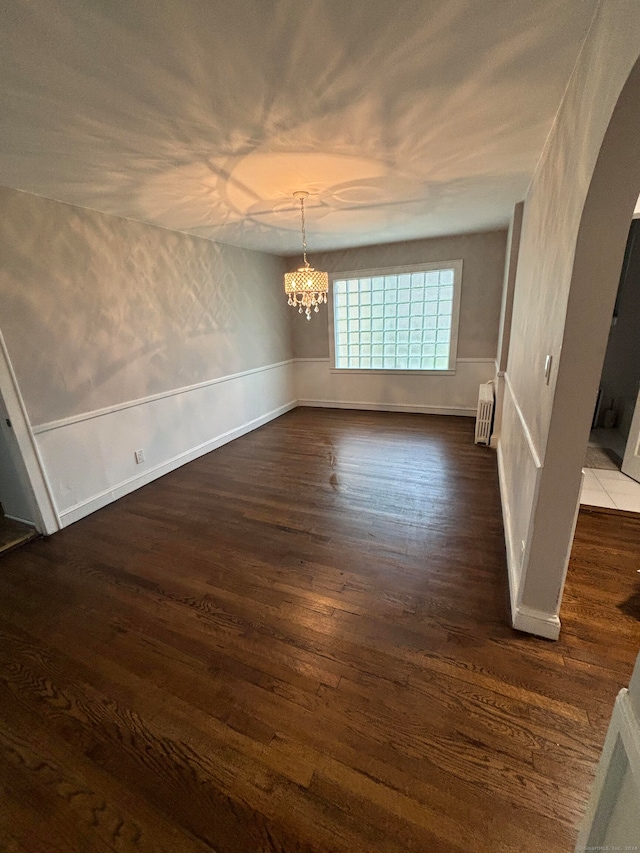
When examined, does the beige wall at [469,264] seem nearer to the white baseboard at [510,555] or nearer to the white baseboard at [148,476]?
the white baseboard at [510,555]

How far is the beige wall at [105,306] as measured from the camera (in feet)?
7.55

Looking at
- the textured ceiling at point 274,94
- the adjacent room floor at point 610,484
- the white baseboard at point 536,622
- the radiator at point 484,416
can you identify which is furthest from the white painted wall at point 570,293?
the radiator at point 484,416

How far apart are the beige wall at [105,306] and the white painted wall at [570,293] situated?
3099 millimetres

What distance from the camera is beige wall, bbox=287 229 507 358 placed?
4.37 metres

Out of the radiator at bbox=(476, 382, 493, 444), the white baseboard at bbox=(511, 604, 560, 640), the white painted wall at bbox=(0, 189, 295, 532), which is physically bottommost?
the white baseboard at bbox=(511, 604, 560, 640)

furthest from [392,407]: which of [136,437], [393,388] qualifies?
[136,437]

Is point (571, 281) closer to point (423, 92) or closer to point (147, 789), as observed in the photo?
point (423, 92)

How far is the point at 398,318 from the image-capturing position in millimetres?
5176

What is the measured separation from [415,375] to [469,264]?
1.62 meters

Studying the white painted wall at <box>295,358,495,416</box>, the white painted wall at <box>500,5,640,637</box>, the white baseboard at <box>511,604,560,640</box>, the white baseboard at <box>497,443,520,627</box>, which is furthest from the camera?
the white painted wall at <box>295,358,495,416</box>

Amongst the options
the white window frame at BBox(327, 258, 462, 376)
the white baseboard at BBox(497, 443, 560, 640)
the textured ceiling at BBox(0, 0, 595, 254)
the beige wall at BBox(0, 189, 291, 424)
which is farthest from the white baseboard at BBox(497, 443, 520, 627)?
the beige wall at BBox(0, 189, 291, 424)

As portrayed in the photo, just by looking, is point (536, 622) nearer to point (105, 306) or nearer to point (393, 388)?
point (105, 306)

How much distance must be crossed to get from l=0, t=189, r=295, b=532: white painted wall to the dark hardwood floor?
73cm

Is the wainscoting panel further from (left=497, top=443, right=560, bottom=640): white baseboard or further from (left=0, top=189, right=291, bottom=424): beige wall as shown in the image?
(left=497, top=443, right=560, bottom=640): white baseboard
